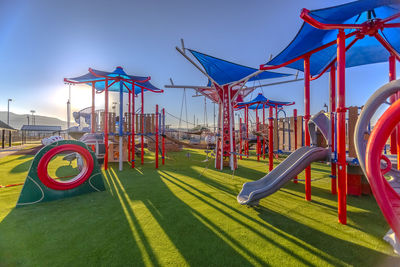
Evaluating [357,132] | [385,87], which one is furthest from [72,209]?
[385,87]

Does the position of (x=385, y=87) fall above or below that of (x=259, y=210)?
above

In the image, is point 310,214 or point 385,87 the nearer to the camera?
point 385,87

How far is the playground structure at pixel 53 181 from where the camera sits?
13.9 feet

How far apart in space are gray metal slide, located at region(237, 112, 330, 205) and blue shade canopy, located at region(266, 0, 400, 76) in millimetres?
1757

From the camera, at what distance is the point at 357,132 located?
2.54m

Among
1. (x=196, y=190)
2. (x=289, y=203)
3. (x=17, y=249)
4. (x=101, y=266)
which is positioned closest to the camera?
(x=101, y=266)

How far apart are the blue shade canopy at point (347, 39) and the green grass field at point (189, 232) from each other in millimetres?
3703

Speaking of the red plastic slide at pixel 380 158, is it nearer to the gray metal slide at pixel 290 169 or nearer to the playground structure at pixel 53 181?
the gray metal slide at pixel 290 169

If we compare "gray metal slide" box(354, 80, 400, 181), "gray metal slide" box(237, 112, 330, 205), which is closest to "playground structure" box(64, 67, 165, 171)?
"gray metal slide" box(237, 112, 330, 205)

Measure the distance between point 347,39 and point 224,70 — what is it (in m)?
4.32

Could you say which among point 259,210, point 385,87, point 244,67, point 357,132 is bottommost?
point 259,210

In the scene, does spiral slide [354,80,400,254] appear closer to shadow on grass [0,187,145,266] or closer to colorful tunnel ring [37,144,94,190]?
shadow on grass [0,187,145,266]

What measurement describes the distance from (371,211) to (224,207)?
315cm

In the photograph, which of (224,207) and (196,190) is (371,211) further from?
(196,190)
